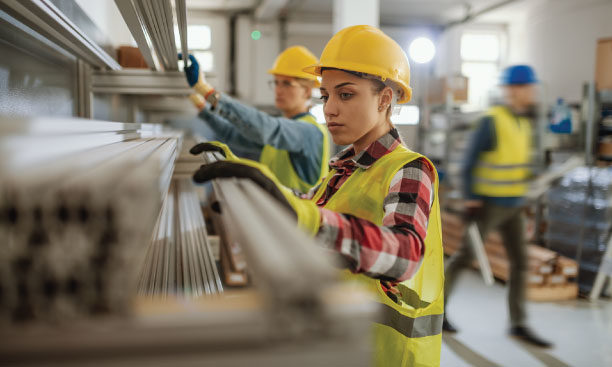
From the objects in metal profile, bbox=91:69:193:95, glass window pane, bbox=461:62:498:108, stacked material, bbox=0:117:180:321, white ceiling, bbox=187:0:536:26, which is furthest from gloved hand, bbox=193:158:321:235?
glass window pane, bbox=461:62:498:108

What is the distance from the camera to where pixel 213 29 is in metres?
10.3

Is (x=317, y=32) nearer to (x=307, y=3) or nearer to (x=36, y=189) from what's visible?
(x=307, y=3)

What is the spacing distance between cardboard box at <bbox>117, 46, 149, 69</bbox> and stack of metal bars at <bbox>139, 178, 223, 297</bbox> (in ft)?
4.01

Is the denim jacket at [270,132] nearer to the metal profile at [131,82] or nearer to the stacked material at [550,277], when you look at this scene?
the metal profile at [131,82]

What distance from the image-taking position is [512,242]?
4043 millimetres

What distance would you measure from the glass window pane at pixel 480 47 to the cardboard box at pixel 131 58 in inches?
402

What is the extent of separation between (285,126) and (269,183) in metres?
1.83

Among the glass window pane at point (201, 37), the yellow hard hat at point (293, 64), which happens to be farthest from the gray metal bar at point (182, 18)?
the glass window pane at point (201, 37)

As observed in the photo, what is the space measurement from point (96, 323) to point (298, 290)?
195 mm

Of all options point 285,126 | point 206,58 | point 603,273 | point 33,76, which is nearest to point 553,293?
point 603,273

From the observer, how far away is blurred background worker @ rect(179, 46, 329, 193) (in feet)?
7.97

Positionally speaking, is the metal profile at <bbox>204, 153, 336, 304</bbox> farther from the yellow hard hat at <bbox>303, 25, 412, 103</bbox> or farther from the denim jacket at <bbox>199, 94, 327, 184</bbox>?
→ the denim jacket at <bbox>199, 94, 327, 184</bbox>

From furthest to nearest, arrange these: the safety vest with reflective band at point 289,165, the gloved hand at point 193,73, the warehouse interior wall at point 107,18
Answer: the safety vest with reflective band at point 289,165, the warehouse interior wall at point 107,18, the gloved hand at point 193,73

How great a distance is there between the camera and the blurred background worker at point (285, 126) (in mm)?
2430
